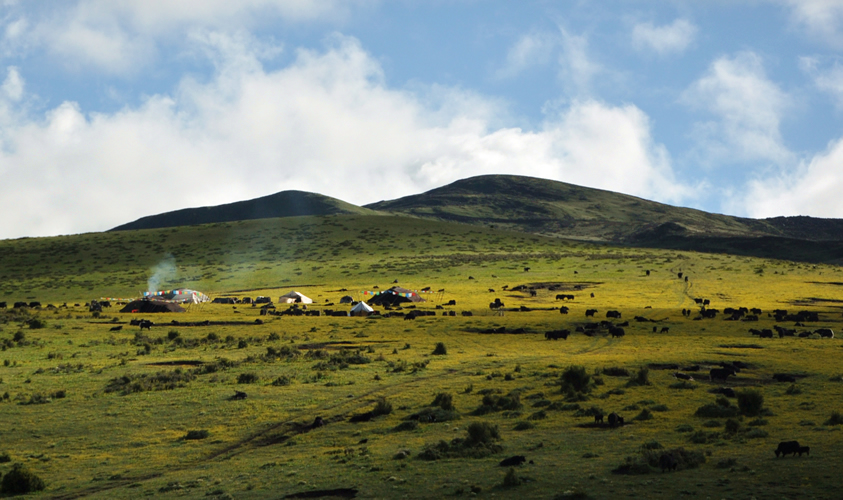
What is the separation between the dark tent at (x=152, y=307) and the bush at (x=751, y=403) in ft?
182

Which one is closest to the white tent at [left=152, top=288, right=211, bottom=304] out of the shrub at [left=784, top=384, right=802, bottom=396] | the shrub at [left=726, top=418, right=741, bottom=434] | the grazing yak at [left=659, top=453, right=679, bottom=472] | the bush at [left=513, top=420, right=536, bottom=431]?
the bush at [left=513, top=420, right=536, bottom=431]

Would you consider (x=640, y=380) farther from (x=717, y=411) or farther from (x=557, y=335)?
(x=557, y=335)

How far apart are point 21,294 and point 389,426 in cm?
8409

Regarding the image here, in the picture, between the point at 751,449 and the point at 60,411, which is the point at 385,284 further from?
the point at 751,449

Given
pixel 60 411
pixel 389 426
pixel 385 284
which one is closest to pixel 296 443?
pixel 389 426

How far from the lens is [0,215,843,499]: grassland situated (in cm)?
1786

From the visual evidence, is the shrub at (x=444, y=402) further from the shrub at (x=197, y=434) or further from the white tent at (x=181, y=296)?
the white tent at (x=181, y=296)

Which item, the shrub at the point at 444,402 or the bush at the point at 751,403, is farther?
the shrub at the point at 444,402

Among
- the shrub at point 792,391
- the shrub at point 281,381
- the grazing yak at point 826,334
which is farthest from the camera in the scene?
the grazing yak at point 826,334

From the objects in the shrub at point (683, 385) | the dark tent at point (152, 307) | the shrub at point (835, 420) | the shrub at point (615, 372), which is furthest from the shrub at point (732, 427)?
the dark tent at point (152, 307)

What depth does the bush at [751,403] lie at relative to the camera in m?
24.3

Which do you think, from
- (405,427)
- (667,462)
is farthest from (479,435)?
(667,462)

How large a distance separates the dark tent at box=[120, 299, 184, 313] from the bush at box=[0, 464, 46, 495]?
2048 inches

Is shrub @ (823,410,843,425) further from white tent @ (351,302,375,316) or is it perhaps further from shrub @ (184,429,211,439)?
white tent @ (351,302,375,316)
